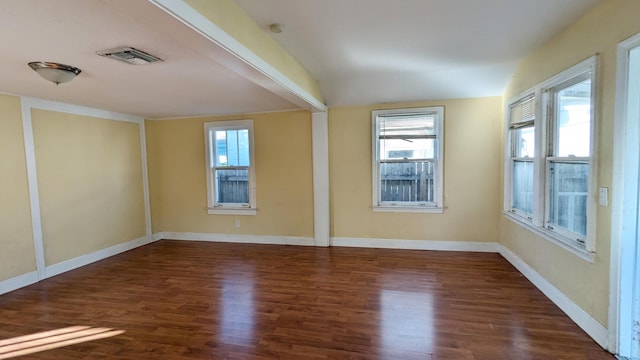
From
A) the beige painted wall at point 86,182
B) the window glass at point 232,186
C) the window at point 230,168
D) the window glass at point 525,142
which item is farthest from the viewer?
the window glass at point 232,186

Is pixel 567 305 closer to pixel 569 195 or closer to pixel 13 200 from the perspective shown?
pixel 569 195

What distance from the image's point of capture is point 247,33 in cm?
219

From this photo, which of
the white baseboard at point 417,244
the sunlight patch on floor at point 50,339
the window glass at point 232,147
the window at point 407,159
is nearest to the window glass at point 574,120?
the window at point 407,159

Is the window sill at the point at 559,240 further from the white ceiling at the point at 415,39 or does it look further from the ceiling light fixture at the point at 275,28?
the ceiling light fixture at the point at 275,28

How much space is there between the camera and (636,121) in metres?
1.97

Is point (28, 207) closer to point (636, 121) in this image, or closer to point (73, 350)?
point (73, 350)

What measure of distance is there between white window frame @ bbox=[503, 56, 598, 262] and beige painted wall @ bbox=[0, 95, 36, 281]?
553cm

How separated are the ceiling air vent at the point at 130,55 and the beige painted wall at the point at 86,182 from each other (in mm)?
2292

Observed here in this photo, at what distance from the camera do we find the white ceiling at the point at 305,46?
1.86 m

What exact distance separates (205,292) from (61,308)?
132 centimetres

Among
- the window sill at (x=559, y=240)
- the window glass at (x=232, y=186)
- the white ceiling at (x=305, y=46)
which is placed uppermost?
the white ceiling at (x=305, y=46)

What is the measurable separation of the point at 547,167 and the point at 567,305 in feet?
4.04

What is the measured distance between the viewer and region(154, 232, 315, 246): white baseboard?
511 cm

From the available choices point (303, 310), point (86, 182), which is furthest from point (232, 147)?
point (303, 310)
